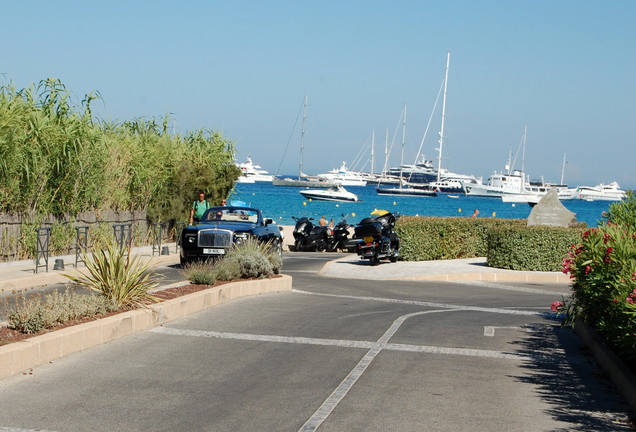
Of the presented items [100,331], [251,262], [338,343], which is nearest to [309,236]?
[251,262]

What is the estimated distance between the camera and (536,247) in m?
25.3

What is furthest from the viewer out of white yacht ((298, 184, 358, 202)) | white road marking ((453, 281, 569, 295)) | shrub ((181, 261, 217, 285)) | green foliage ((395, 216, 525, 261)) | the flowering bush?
white yacht ((298, 184, 358, 202))

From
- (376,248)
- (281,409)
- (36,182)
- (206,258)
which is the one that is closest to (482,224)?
(376,248)

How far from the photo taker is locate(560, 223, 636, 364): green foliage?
952 cm

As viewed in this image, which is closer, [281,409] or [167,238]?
[281,409]

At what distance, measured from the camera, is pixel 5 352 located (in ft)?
29.0

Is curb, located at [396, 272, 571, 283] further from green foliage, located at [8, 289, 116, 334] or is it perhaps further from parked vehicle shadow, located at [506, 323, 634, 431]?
green foliage, located at [8, 289, 116, 334]

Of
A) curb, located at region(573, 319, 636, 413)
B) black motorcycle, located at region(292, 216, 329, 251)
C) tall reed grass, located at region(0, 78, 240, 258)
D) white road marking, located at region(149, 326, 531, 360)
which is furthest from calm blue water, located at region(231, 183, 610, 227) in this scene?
white road marking, located at region(149, 326, 531, 360)

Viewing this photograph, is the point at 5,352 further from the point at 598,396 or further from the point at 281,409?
the point at 598,396

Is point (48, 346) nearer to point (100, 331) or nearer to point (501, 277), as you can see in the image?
point (100, 331)

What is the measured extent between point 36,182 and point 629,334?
641 inches

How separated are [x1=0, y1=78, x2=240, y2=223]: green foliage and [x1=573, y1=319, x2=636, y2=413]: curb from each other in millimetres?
13168

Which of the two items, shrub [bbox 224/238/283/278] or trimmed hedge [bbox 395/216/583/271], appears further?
trimmed hedge [bbox 395/216/583/271]

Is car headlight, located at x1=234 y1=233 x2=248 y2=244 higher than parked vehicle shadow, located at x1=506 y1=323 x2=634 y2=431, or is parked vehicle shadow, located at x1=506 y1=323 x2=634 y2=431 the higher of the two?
car headlight, located at x1=234 y1=233 x2=248 y2=244
